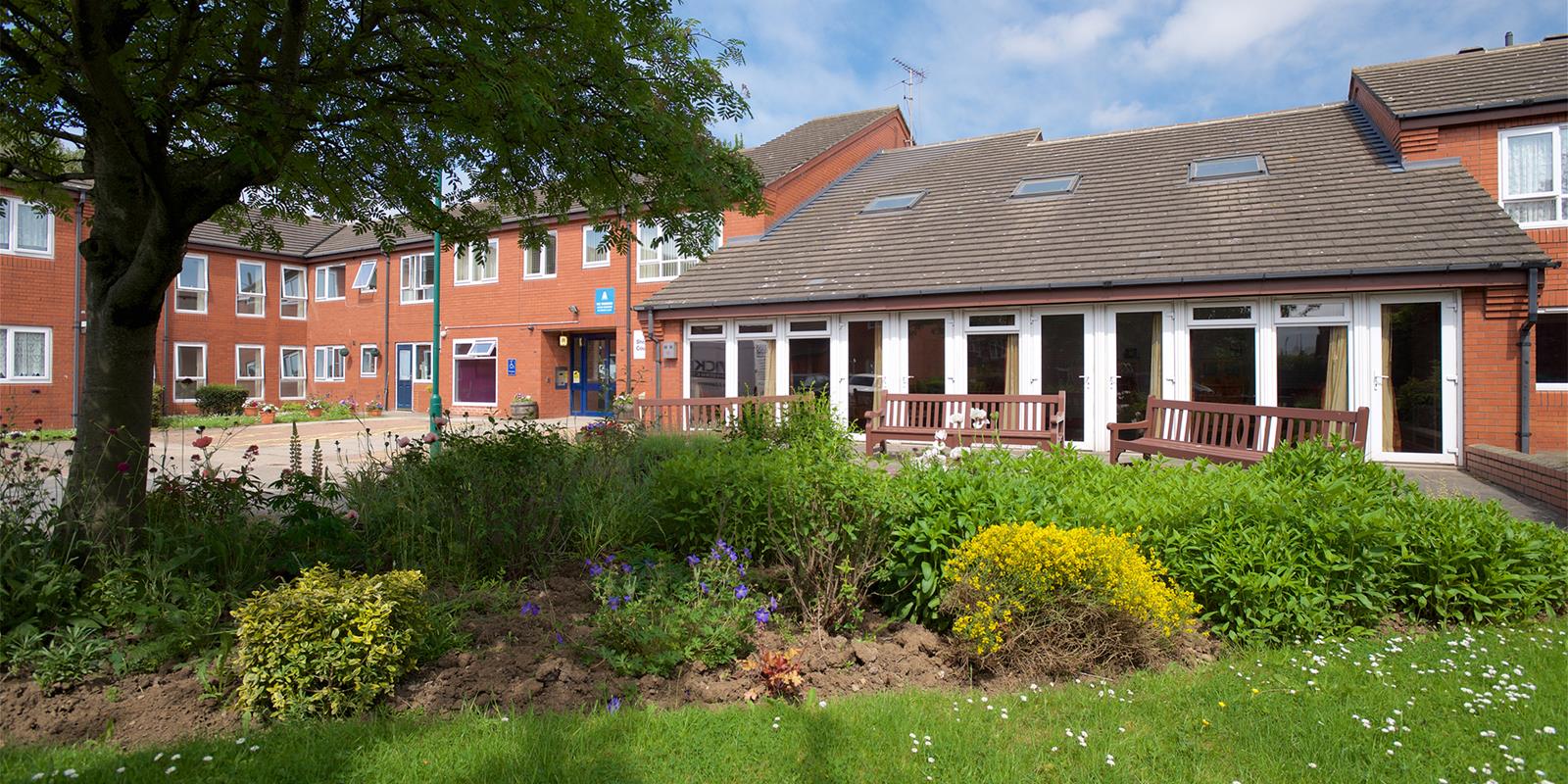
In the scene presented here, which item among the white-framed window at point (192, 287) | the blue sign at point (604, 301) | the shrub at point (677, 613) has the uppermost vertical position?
the white-framed window at point (192, 287)

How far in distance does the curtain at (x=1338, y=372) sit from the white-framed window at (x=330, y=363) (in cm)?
2566

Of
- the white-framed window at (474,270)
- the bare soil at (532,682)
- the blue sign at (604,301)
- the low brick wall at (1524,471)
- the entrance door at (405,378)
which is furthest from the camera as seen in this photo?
the entrance door at (405,378)

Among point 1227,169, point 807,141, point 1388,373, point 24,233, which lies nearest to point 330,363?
point 24,233

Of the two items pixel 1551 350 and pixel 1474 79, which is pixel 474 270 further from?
pixel 1551 350

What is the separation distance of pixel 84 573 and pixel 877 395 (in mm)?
10863

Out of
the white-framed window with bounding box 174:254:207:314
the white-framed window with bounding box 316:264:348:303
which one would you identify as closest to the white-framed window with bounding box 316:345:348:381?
the white-framed window with bounding box 316:264:348:303

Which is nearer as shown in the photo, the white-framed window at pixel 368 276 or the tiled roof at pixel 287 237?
the tiled roof at pixel 287 237

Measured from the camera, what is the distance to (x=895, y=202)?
1683cm

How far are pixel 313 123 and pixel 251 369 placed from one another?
24.4 m

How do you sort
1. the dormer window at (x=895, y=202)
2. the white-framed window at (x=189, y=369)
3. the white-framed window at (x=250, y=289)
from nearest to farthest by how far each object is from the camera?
1. the dormer window at (x=895, y=202)
2. the white-framed window at (x=189, y=369)
3. the white-framed window at (x=250, y=289)

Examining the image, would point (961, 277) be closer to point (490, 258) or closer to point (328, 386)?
point (490, 258)

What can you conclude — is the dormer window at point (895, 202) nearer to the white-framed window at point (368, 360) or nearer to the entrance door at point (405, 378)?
the entrance door at point (405, 378)

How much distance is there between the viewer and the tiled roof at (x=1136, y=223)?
1074cm

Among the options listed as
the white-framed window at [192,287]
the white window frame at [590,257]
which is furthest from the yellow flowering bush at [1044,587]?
the white-framed window at [192,287]
